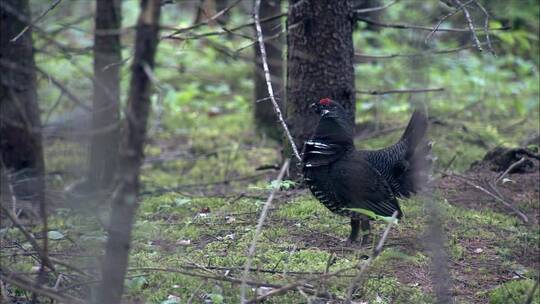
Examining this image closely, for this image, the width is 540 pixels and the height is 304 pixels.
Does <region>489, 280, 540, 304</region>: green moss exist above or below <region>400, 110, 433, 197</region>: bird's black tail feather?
below

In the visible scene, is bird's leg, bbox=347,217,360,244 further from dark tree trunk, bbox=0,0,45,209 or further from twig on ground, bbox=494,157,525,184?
dark tree trunk, bbox=0,0,45,209

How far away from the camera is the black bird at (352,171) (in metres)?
6.08

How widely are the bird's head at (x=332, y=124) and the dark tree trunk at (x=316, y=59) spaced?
74 cm

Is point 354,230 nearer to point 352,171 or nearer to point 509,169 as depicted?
point 352,171

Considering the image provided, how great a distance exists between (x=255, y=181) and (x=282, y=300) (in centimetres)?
419

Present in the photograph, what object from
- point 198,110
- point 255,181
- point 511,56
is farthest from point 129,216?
point 511,56

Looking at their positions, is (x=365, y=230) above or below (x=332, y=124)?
below

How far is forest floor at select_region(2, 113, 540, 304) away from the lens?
5098mm

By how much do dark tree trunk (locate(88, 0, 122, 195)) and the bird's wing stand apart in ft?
11.9

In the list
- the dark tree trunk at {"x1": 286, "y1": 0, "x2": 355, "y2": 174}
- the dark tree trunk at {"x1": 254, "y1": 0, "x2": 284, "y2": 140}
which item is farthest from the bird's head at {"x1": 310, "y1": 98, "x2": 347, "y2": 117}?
the dark tree trunk at {"x1": 254, "y1": 0, "x2": 284, "y2": 140}

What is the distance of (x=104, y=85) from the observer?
8.84 metres

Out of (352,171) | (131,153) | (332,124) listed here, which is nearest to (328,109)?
(332,124)

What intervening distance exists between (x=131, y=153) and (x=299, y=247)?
2812 mm

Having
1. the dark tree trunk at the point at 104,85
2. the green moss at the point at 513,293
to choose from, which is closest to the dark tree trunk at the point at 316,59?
the dark tree trunk at the point at 104,85
